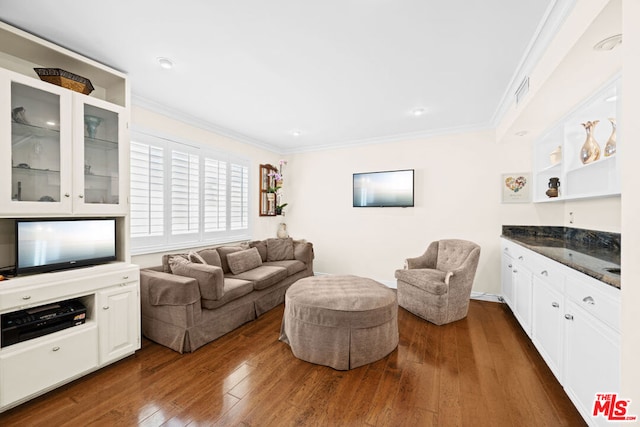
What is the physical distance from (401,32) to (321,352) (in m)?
2.55

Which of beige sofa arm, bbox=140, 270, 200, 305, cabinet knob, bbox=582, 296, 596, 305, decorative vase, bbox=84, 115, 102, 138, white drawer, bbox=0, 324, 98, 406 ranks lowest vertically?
white drawer, bbox=0, 324, 98, 406

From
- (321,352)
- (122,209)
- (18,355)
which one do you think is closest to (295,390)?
(321,352)

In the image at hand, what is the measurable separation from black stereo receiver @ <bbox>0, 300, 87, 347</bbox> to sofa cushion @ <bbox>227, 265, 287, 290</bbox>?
4.98ft

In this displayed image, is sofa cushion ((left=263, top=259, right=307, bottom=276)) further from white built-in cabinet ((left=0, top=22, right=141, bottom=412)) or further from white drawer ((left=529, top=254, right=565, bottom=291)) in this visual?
white drawer ((left=529, top=254, right=565, bottom=291))

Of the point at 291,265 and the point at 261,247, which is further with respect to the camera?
the point at 261,247

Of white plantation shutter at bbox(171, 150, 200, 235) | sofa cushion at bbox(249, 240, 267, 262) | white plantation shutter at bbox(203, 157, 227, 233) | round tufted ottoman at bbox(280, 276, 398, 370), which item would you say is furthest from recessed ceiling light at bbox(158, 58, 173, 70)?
sofa cushion at bbox(249, 240, 267, 262)

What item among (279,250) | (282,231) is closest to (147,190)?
(279,250)

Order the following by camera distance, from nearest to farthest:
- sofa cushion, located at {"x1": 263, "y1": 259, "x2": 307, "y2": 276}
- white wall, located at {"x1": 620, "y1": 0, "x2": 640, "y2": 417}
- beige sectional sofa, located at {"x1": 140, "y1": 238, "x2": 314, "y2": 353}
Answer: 1. white wall, located at {"x1": 620, "y1": 0, "x2": 640, "y2": 417}
2. beige sectional sofa, located at {"x1": 140, "y1": 238, "x2": 314, "y2": 353}
3. sofa cushion, located at {"x1": 263, "y1": 259, "x2": 307, "y2": 276}

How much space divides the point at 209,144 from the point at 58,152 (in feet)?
6.41

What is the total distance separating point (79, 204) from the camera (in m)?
2.09

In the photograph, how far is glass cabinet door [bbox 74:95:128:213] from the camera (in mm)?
2100

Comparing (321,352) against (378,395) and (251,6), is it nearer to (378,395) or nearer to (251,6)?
(378,395)

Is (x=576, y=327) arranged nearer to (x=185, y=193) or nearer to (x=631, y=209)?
(x=631, y=209)

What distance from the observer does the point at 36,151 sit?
1.94 metres
